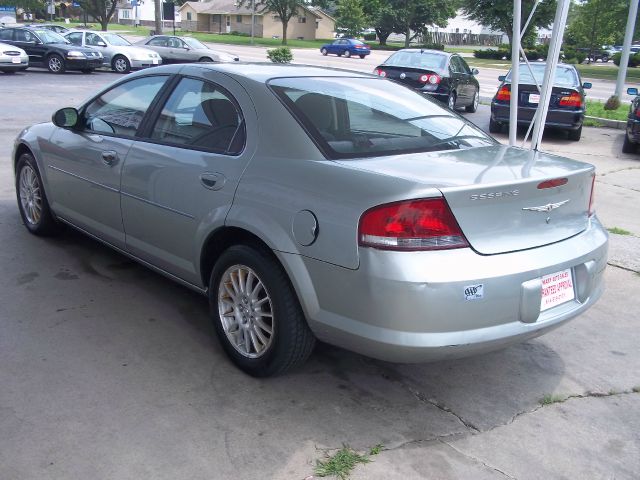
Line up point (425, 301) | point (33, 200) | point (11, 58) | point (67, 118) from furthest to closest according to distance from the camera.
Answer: point (11, 58) → point (33, 200) → point (67, 118) → point (425, 301)

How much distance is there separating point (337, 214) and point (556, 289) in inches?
45.4

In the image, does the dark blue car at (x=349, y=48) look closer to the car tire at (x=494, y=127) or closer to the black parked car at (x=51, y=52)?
the black parked car at (x=51, y=52)

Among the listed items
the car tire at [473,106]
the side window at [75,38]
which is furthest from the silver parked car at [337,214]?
the side window at [75,38]

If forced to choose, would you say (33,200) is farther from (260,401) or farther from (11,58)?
(11,58)

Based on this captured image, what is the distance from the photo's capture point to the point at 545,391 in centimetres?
364

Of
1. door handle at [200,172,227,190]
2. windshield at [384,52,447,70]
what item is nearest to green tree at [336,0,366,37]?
windshield at [384,52,447,70]

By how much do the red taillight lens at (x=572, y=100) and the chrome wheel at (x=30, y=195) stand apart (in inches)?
417

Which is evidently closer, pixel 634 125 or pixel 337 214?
pixel 337 214

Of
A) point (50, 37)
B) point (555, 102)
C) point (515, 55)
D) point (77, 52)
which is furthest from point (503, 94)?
point (50, 37)

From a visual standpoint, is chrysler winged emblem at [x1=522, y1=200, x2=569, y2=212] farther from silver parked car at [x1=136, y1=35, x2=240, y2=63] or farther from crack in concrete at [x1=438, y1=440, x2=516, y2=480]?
silver parked car at [x1=136, y1=35, x2=240, y2=63]

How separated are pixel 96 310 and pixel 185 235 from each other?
3.20ft

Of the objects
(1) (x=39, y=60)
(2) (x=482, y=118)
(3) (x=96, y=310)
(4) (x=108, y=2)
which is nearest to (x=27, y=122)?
(3) (x=96, y=310)

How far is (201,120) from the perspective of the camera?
12.9 feet

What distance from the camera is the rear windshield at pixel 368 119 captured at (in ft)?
11.6
